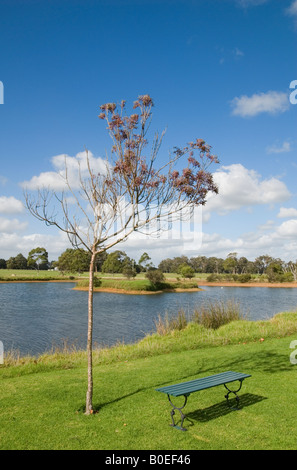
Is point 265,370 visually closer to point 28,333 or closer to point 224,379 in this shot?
point 224,379

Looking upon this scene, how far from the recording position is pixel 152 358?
10.3 meters

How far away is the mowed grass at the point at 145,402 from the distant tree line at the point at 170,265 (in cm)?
4649

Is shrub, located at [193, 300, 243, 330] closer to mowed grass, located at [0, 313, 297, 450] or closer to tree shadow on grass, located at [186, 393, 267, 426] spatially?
mowed grass, located at [0, 313, 297, 450]

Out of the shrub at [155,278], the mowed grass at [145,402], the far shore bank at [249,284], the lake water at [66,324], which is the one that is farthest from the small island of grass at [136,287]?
the mowed grass at [145,402]

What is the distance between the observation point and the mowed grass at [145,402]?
4.81 m

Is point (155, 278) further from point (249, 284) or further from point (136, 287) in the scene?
point (249, 284)

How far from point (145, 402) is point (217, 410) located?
1212 mm

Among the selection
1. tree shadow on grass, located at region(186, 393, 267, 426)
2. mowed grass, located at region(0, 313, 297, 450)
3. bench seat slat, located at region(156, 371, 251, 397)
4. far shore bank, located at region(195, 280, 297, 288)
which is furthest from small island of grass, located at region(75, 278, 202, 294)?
bench seat slat, located at region(156, 371, 251, 397)

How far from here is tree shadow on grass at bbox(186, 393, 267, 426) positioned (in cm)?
557

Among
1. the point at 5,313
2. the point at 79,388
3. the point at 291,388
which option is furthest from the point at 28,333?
the point at 291,388

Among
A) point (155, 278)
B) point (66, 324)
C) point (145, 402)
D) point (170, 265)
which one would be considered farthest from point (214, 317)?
point (170, 265)
